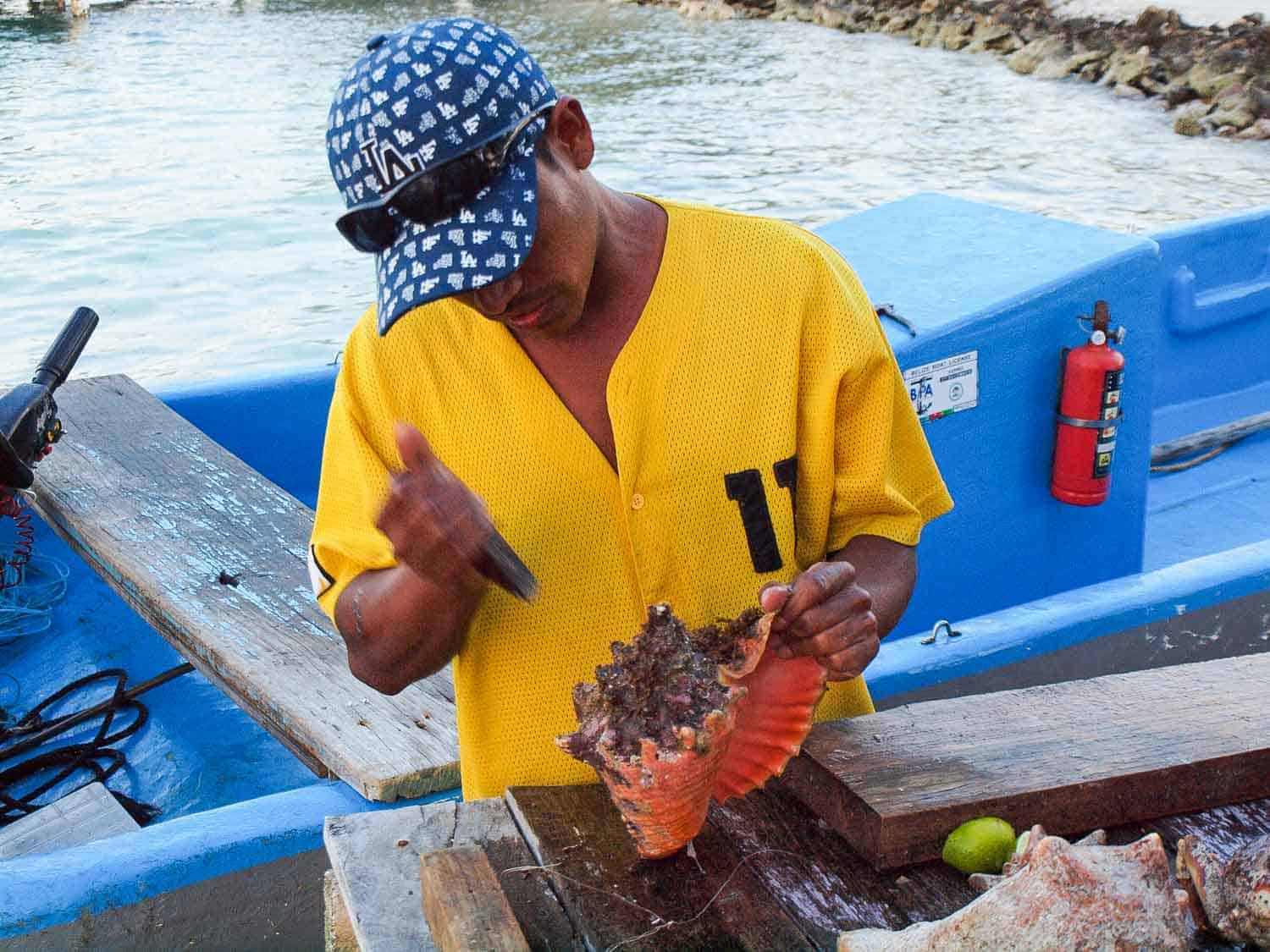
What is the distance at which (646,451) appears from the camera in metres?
1.88

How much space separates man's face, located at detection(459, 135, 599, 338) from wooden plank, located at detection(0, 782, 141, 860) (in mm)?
2455

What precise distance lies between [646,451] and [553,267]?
0.31 m

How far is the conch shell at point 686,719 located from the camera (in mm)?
1503

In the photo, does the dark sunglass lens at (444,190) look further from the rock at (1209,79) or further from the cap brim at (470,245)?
the rock at (1209,79)

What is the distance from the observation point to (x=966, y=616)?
4.50 m

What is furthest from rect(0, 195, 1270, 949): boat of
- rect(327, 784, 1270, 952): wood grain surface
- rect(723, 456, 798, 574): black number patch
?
rect(723, 456, 798, 574): black number patch

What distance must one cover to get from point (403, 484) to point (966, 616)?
3317 millimetres

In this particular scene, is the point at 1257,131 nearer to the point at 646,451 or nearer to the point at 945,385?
the point at 945,385

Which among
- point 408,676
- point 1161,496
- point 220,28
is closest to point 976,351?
point 1161,496

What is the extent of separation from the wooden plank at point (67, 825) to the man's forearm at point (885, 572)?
2.45 metres

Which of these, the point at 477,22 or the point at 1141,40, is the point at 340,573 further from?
the point at 1141,40

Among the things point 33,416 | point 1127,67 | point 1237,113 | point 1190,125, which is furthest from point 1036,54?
point 33,416

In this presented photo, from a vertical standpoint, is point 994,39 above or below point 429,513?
below

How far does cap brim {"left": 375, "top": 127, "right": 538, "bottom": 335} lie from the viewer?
5.18ft
